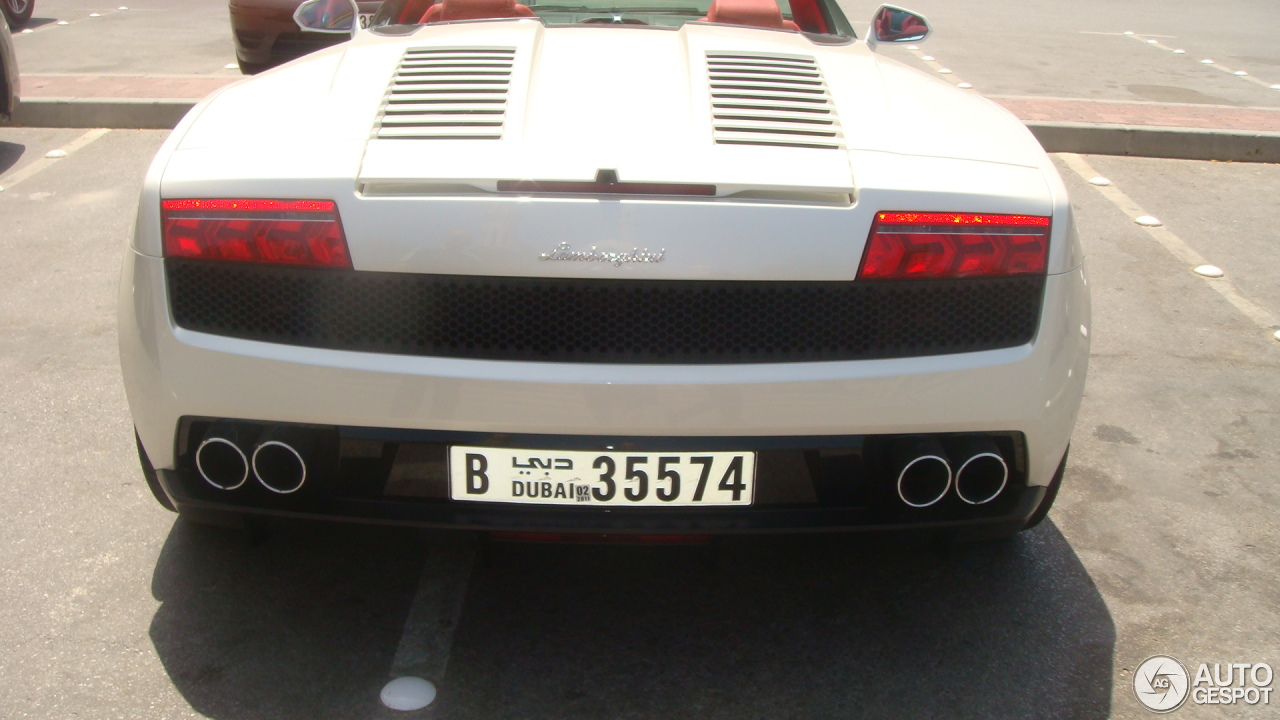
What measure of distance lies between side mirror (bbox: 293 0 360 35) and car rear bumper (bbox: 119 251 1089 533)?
1643 millimetres

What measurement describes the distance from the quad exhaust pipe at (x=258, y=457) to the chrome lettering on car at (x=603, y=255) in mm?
563

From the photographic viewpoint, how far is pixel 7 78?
6.73m

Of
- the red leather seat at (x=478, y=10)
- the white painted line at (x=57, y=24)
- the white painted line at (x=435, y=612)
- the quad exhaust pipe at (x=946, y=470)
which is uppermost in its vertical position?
the red leather seat at (x=478, y=10)

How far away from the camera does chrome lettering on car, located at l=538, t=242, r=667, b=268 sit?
2.03 metres

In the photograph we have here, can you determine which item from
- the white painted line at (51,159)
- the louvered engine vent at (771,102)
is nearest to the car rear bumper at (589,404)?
the louvered engine vent at (771,102)

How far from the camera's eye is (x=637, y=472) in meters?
2.15

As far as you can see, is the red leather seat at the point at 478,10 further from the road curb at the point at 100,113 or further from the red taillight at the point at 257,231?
the road curb at the point at 100,113

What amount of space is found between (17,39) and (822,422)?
11.2 metres

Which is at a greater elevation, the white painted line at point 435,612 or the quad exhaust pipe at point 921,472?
the quad exhaust pipe at point 921,472

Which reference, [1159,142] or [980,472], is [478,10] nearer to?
[980,472]

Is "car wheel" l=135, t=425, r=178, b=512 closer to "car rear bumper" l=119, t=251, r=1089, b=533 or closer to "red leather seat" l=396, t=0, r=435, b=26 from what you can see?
"car rear bumper" l=119, t=251, r=1089, b=533

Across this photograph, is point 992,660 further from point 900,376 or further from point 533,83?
point 533,83

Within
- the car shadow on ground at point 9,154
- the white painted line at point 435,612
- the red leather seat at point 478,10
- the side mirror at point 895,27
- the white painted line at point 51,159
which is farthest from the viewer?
the car shadow on ground at point 9,154

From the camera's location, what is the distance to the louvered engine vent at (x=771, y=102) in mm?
2270
